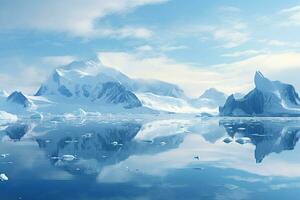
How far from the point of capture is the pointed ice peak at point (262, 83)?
92.0m

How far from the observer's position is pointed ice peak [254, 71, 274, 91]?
302 feet

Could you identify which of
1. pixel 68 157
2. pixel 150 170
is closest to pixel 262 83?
pixel 68 157

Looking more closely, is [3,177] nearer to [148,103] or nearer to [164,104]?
[148,103]

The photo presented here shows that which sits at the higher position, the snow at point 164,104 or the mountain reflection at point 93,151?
the snow at point 164,104

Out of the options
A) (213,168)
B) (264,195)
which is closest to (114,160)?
(213,168)

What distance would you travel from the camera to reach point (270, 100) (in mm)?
91375

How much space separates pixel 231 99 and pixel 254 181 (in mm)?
83999

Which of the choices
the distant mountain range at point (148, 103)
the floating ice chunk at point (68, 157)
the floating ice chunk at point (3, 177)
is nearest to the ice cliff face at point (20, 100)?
the distant mountain range at point (148, 103)

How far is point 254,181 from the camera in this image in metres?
Result: 20.5

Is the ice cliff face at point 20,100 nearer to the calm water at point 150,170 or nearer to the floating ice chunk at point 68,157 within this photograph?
the calm water at point 150,170

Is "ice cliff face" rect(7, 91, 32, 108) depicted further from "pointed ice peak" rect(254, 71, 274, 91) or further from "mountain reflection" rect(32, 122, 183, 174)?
"mountain reflection" rect(32, 122, 183, 174)

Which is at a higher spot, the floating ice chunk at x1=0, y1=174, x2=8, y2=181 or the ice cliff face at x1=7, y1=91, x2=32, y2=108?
the ice cliff face at x1=7, y1=91, x2=32, y2=108

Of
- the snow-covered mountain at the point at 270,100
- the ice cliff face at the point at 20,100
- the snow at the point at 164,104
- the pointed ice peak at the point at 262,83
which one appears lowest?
the snow-covered mountain at the point at 270,100

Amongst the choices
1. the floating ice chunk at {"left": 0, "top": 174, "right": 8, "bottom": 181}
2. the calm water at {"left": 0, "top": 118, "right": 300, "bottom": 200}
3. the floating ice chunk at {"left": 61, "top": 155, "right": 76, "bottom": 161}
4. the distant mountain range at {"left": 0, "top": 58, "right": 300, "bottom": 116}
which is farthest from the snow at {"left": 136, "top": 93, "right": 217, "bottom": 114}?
the floating ice chunk at {"left": 0, "top": 174, "right": 8, "bottom": 181}
